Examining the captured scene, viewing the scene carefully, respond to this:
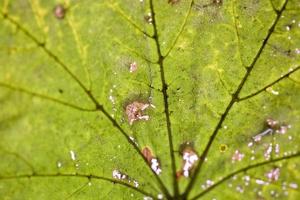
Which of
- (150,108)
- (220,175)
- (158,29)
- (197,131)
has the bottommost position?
(220,175)

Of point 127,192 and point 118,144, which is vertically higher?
point 118,144

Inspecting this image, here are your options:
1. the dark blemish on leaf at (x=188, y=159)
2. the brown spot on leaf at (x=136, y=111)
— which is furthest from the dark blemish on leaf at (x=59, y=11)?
the dark blemish on leaf at (x=188, y=159)

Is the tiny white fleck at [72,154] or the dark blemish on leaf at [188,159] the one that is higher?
the tiny white fleck at [72,154]

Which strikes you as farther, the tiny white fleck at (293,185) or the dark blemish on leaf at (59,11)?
the dark blemish on leaf at (59,11)

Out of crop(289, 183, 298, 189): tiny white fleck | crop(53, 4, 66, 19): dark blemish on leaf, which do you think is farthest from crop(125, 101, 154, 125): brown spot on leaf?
crop(289, 183, 298, 189): tiny white fleck

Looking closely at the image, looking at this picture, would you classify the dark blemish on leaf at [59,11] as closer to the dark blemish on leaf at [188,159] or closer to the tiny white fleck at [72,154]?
the tiny white fleck at [72,154]

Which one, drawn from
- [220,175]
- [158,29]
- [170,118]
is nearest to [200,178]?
[220,175]

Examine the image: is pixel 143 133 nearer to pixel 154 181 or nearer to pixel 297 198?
pixel 154 181
